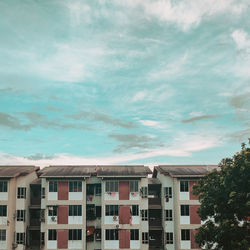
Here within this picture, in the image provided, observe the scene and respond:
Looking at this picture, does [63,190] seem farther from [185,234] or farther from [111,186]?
[185,234]

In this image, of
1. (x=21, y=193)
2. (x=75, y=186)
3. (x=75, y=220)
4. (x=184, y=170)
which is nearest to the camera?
(x=75, y=220)

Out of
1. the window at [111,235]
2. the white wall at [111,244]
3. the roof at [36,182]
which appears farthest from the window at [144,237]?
the roof at [36,182]

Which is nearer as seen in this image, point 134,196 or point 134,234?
point 134,234

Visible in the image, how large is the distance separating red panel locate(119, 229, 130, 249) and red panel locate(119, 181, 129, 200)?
4328 millimetres

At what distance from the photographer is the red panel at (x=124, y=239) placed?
1398 inches

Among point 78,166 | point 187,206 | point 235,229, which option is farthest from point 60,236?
point 235,229

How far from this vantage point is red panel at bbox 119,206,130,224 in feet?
118

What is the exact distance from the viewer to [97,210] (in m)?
38.1

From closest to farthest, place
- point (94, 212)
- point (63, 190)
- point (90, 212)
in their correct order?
point (63, 190), point (94, 212), point (90, 212)

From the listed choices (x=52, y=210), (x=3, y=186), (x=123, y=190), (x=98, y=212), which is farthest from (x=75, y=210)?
(x=3, y=186)

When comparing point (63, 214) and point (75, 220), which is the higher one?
point (63, 214)

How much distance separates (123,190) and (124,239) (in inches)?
251

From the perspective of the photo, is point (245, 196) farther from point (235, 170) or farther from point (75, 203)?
point (75, 203)

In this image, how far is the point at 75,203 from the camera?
36500 mm
